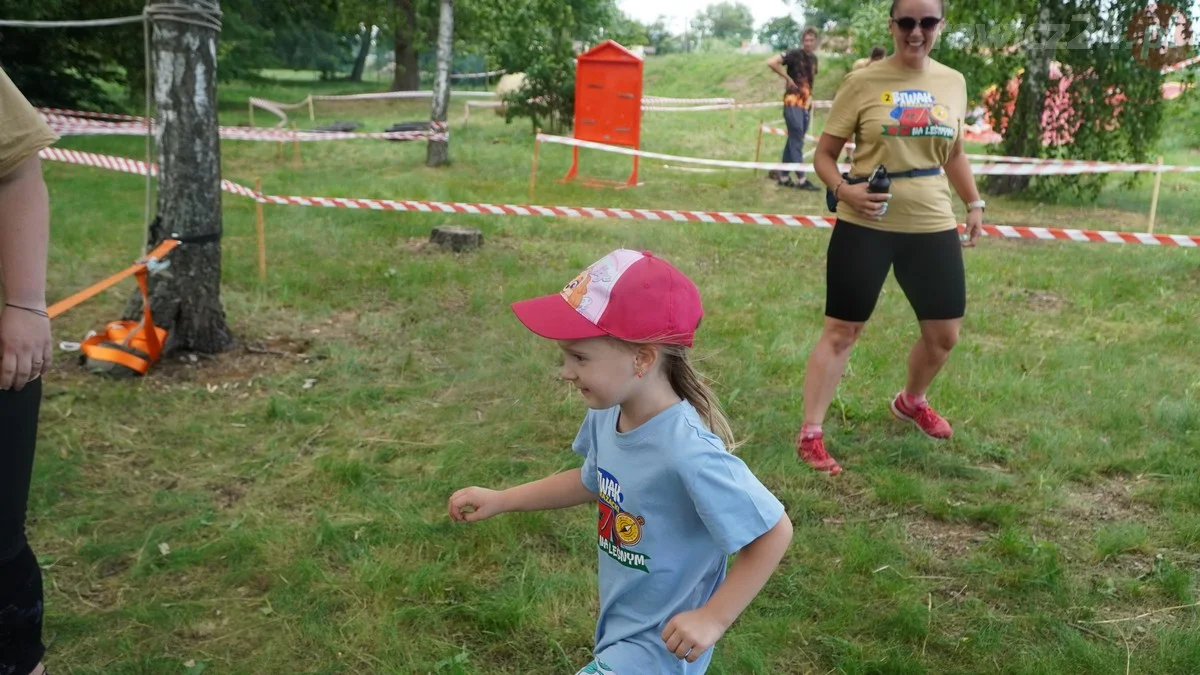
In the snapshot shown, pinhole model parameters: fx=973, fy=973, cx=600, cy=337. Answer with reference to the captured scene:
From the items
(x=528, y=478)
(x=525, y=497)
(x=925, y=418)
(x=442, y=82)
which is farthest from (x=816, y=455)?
(x=442, y=82)

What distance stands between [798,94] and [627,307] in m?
11.8

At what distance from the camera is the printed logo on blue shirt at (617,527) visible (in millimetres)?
2031

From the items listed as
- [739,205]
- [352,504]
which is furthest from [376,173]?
[352,504]

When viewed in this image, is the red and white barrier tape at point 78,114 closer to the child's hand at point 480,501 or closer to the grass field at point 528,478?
the grass field at point 528,478

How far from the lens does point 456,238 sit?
8.30 metres

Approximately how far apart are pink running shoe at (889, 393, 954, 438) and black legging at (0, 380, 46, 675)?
12.3 ft

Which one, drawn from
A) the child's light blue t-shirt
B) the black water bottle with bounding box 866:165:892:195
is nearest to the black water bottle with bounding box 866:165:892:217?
the black water bottle with bounding box 866:165:892:195

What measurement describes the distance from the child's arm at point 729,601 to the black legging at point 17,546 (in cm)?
154

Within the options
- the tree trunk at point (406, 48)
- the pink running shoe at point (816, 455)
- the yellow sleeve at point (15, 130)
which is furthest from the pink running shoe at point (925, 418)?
the tree trunk at point (406, 48)

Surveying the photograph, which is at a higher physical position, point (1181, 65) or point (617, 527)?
point (1181, 65)

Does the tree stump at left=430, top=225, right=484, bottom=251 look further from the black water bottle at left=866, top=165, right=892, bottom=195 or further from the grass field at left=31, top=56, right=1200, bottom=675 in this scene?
the black water bottle at left=866, top=165, right=892, bottom=195

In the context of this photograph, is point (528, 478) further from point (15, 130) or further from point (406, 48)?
point (406, 48)

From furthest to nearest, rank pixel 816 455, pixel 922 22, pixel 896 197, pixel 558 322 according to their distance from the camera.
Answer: pixel 816 455, pixel 896 197, pixel 922 22, pixel 558 322

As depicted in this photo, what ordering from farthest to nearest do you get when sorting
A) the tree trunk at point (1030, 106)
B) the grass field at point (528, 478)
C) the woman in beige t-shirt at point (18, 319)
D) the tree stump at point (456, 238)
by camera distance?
the tree trunk at point (1030, 106) → the tree stump at point (456, 238) → the grass field at point (528, 478) → the woman in beige t-shirt at point (18, 319)
